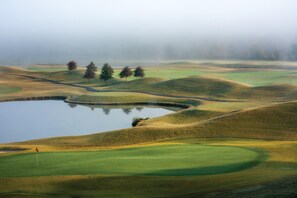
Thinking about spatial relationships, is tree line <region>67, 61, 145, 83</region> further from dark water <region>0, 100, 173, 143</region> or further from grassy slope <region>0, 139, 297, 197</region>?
grassy slope <region>0, 139, 297, 197</region>

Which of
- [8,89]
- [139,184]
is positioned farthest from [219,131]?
[8,89]

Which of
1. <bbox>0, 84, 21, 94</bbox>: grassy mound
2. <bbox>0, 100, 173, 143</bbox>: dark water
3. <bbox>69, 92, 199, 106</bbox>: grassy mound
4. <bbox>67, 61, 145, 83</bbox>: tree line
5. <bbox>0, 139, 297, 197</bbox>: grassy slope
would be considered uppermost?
<bbox>67, 61, 145, 83</bbox>: tree line

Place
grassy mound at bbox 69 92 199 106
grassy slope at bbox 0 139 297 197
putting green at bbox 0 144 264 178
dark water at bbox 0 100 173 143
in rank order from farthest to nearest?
grassy mound at bbox 69 92 199 106
dark water at bbox 0 100 173 143
putting green at bbox 0 144 264 178
grassy slope at bbox 0 139 297 197

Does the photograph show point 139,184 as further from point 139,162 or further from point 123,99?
point 123,99

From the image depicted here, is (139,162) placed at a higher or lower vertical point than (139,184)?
higher

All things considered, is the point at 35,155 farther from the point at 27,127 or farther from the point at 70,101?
the point at 70,101

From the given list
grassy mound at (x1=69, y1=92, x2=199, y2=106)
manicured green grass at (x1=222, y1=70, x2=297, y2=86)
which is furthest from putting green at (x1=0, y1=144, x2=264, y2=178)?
manicured green grass at (x1=222, y1=70, x2=297, y2=86)
